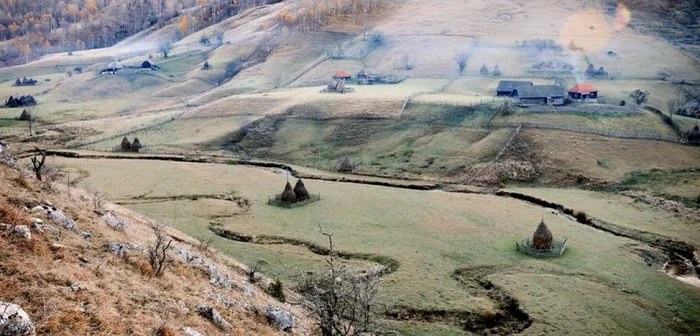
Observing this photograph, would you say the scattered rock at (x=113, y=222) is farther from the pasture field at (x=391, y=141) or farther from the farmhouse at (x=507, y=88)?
the farmhouse at (x=507, y=88)

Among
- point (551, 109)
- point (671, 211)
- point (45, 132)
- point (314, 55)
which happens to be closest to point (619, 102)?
point (551, 109)

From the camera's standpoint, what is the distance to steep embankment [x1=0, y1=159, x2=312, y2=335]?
16719 mm

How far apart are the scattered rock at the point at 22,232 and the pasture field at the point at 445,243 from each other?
20.9 m

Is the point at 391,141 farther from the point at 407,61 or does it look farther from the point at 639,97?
the point at 407,61

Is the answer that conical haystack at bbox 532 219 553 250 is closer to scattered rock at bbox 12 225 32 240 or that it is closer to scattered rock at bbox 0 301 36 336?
scattered rock at bbox 12 225 32 240

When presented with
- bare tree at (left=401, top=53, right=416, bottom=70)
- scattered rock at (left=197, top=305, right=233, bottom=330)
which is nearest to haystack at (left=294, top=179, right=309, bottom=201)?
scattered rock at (left=197, top=305, right=233, bottom=330)

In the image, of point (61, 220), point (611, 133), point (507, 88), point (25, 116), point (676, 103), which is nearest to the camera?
point (61, 220)

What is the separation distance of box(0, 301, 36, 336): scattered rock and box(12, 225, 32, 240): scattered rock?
20.5 feet

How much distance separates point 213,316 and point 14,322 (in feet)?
28.6

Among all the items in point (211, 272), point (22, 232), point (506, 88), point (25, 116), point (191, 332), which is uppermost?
point (22, 232)

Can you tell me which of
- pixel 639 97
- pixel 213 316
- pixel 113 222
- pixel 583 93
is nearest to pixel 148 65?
pixel 583 93

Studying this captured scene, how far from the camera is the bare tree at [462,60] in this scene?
423ft

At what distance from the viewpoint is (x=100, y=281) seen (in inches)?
789

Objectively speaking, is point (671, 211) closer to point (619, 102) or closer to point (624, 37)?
point (619, 102)
